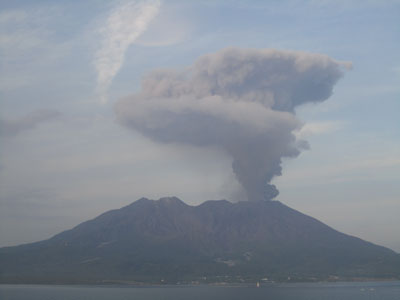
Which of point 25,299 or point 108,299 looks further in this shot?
point 108,299

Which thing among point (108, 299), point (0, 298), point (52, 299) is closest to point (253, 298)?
point (108, 299)

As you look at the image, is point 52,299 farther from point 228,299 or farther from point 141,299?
point 228,299

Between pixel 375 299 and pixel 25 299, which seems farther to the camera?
pixel 375 299

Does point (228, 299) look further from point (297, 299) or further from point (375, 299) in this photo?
point (375, 299)

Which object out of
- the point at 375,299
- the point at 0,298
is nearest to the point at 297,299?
the point at 375,299

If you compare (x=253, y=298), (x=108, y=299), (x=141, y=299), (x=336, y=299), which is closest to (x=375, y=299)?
(x=336, y=299)

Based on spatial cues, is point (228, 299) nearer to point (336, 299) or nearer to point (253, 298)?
point (253, 298)

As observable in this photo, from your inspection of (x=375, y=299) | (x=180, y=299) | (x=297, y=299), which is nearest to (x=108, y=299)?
(x=180, y=299)
